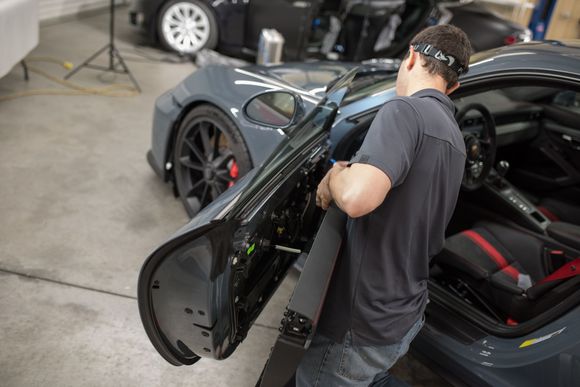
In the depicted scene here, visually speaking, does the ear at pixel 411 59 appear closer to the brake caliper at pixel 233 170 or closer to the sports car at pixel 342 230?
the sports car at pixel 342 230

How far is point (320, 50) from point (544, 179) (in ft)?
12.6

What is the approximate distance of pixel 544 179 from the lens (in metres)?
3.51

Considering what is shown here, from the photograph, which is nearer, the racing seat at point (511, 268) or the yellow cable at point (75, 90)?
the racing seat at point (511, 268)

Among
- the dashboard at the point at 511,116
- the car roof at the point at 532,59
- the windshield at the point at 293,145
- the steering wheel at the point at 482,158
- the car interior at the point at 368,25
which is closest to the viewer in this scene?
the windshield at the point at 293,145

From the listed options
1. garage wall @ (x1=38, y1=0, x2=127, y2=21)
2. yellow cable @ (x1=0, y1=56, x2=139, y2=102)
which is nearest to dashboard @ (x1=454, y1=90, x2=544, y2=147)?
yellow cable @ (x1=0, y1=56, x2=139, y2=102)

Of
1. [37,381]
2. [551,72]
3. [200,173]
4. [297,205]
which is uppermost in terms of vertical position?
[551,72]

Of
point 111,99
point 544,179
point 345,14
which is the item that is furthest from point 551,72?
point 345,14

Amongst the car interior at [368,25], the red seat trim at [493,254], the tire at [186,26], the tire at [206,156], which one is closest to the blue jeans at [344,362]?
the red seat trim at [493,254]

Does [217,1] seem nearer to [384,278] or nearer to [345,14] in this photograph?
[345,14]

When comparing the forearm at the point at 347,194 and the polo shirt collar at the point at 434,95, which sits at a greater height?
the polo shirt collar at the point at 434,95

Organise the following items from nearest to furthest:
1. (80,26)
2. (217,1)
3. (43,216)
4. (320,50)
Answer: (43,216)
(217,1)
(320,50)
(80,26)

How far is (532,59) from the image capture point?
202 centimetres

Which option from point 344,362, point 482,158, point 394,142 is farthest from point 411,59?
point 482,158

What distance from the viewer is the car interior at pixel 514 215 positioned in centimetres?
214
